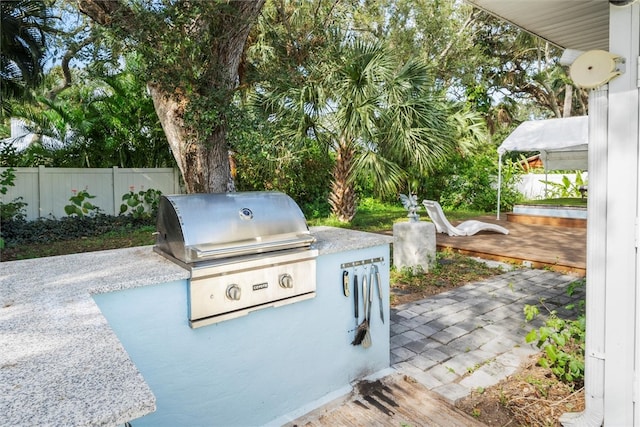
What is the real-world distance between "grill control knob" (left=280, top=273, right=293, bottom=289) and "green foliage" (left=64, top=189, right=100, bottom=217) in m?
9.16

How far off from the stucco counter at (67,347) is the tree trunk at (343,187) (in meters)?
7.91

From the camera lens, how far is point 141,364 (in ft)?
6.31

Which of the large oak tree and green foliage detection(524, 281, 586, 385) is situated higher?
the large oak tree

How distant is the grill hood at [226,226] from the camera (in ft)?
6.92

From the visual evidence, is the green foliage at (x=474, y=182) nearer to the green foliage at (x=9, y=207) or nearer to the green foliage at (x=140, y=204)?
the green foliage at (x=140, y=204)

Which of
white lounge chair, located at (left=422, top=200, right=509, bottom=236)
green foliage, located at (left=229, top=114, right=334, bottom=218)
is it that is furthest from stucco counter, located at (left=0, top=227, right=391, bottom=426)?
white lounge chair, located at (left=422, top=200, right=509, bottom=236)

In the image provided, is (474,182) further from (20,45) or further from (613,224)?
(20,45)

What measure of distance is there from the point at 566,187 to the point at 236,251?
14.4 m

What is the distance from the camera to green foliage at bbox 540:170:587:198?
13117 mm

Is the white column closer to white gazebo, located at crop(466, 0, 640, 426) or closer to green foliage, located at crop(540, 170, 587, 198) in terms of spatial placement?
white gazebo, located at crop(466, 0, 640, 426)

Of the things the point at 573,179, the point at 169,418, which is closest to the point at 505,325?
the point at 169,418

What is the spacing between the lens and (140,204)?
10.9 metres

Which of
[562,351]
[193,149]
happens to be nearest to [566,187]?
[562,351]

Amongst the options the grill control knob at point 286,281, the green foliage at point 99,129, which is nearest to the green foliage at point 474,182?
the green foliage at point 99,129
